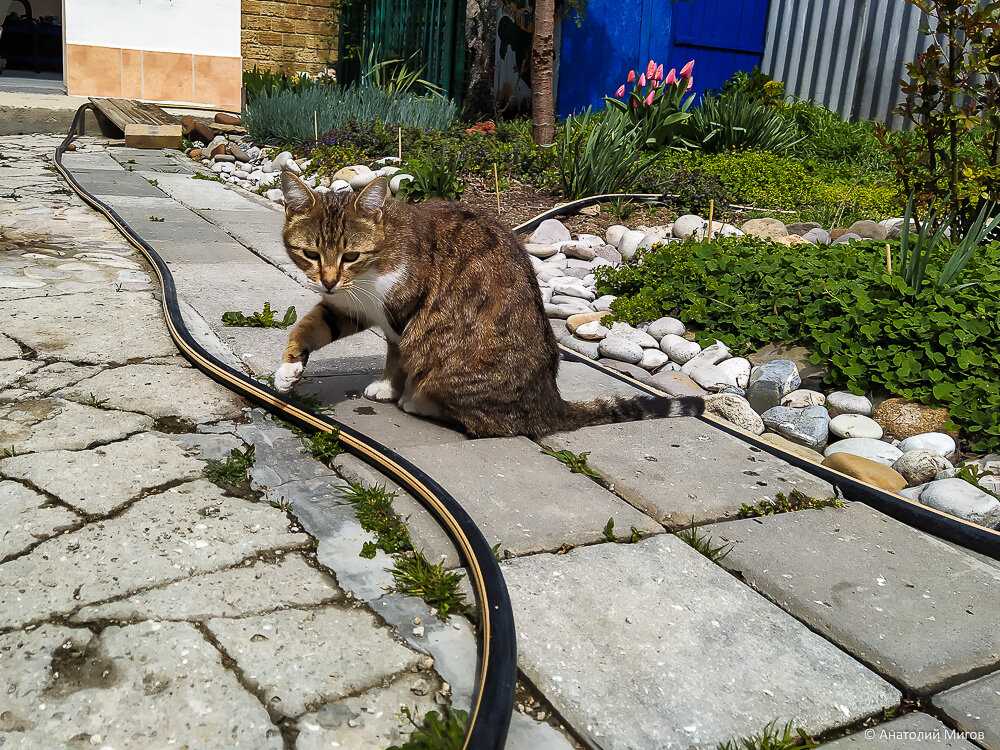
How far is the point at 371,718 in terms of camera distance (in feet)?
5.45

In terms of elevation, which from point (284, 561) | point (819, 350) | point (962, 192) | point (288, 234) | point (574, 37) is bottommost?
point (284, 561)

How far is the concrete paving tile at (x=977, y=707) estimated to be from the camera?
1733 millimetres

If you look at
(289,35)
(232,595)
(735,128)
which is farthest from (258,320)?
(289,35)

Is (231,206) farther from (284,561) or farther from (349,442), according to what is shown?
(284,561)

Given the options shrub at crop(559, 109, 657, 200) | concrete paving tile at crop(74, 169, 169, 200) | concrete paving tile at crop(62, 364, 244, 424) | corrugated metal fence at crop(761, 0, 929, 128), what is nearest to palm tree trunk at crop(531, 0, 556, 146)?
shrub at crop(559, 109, 657, 200)

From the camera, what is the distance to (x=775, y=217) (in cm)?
674

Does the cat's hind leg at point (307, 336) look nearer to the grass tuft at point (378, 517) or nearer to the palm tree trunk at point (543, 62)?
the grass tuft at point (378, 517)

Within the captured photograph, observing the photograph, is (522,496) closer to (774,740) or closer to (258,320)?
(774,740)

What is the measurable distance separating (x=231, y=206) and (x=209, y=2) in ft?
20.0

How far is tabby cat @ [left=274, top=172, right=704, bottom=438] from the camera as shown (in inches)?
120

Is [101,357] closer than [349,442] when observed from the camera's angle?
No

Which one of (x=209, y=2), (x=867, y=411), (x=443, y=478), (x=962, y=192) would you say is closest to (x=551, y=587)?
(x=443, y=478)

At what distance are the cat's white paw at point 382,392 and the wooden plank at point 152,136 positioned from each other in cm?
785

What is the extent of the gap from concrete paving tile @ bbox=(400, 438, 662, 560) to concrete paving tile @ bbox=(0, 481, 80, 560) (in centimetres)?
105
